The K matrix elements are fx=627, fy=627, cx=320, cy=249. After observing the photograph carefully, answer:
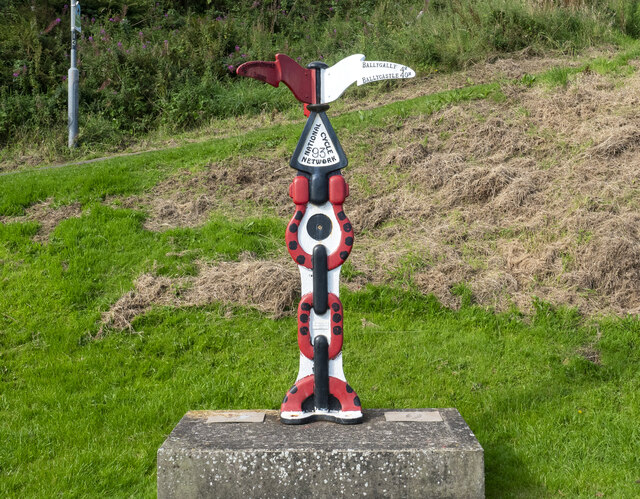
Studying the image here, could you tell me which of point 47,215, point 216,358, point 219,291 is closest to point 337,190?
point 216,358

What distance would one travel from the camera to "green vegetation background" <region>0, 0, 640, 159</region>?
11.0m

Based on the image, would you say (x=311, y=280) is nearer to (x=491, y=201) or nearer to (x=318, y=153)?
(x=318, y=153)

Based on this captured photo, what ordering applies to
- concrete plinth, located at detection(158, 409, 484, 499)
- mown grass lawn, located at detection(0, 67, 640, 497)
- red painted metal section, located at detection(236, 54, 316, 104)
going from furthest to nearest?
mown grass lawn, located at detection(0, 67, 640, 497), red painted metal section, located at detection(236, 54, 316, 104), concrete plinth, located at detection(158, 409, 484, 499)

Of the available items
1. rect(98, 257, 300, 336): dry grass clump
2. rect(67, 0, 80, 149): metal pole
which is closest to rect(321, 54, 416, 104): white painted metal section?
rect(98, 257, 300, 336): dry grass clump

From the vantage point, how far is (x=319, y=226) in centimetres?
394

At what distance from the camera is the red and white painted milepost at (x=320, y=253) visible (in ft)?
12.9

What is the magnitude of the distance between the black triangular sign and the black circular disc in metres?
0.29

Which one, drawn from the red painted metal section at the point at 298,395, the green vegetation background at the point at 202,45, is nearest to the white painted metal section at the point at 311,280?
the red painted metal section at the point at 298,395

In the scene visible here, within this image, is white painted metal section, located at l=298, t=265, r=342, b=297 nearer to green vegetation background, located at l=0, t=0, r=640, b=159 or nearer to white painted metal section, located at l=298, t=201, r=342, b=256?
white painted metal section, located at l=298, t=201, r=342, b=256

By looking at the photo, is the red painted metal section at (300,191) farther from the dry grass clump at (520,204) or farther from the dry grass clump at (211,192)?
the dry grass clump at (211,192)

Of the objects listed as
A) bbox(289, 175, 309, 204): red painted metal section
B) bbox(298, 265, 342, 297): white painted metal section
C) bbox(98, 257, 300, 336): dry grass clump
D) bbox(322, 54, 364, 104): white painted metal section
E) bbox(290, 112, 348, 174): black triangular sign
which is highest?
bbox(322, 54, 364, 104): white painted metal section

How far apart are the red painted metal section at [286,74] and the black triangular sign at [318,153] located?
200 mm

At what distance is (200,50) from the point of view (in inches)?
535

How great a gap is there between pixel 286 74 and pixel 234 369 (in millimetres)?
2543
